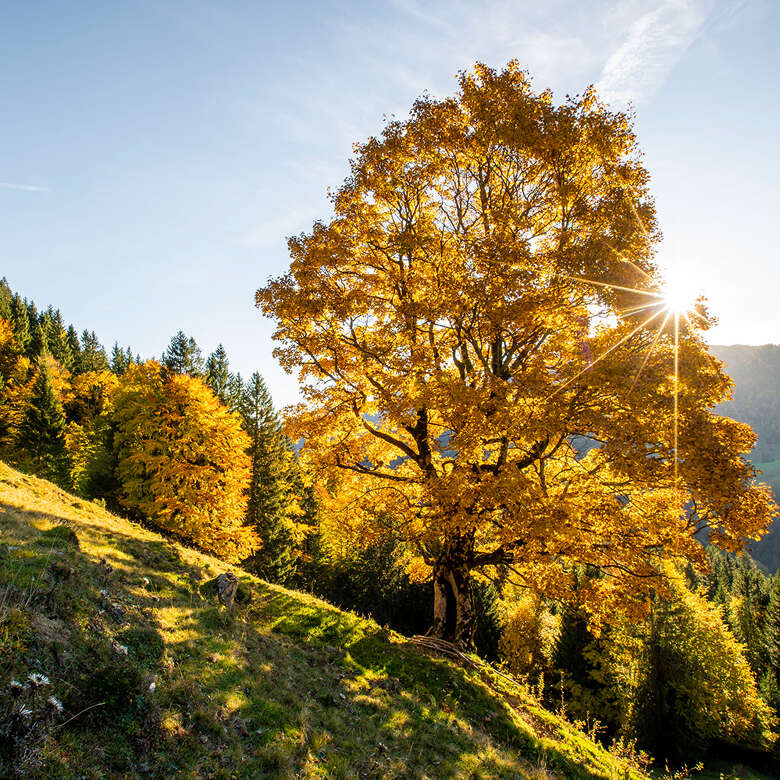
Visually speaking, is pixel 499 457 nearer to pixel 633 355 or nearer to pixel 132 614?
pixel 633 355

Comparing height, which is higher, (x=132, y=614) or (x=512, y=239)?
(x=512, y=239)

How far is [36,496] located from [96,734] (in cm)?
1227

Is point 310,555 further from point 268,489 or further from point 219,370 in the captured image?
point 219,370

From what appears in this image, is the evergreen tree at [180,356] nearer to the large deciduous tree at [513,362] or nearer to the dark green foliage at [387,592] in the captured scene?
the dark green foliage at [387,592]

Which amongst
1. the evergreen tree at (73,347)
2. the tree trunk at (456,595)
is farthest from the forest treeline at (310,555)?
the evergreen tree at (73,347)

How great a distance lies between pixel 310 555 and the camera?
42.6 m

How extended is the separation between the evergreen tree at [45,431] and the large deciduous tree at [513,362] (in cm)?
4456

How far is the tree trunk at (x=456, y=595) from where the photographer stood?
1284cm

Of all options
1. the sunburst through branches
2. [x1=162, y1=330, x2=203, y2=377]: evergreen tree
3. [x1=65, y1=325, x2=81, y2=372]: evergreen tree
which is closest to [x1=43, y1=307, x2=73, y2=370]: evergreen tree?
[x1=65, y1=325, x2=81, y2=372]: evergreen tree

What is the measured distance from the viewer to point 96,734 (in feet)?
13.6

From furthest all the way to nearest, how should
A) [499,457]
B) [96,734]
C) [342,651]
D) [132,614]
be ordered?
[499,457], [342,651], [132,614], [96,734]

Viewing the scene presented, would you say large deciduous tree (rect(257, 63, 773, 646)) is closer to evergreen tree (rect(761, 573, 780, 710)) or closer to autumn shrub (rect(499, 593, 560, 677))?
autumn shrub (rect(499, 593, 560, 677))

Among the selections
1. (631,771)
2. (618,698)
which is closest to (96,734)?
(631,771)

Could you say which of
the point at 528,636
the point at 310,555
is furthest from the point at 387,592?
the point at 528,636
